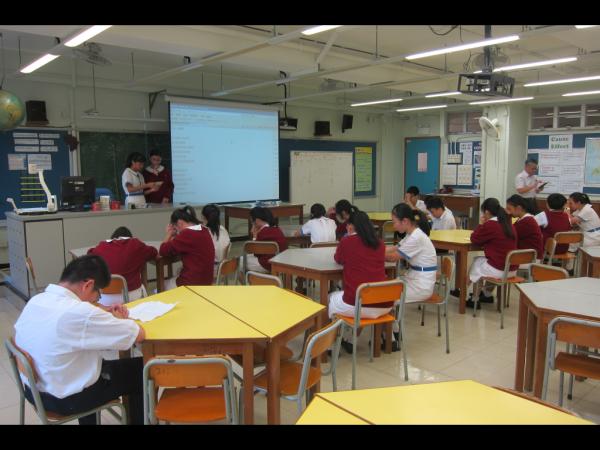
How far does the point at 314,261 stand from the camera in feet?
13.5

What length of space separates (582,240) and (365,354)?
3451 millimetres

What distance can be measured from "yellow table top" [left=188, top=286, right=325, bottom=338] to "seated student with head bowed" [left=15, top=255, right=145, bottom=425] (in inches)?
22.9

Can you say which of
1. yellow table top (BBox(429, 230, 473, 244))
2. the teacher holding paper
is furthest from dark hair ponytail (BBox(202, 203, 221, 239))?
the teacher holding paper

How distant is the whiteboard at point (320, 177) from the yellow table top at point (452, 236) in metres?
4.72

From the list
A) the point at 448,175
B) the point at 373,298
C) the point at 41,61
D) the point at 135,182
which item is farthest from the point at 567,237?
the point at 41,61

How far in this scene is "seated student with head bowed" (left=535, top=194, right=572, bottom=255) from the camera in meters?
6.00

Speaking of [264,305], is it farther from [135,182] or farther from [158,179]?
[158,179]

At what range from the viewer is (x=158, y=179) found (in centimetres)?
732

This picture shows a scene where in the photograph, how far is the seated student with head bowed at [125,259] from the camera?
379cm

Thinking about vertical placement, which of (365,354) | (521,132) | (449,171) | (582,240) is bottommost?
(365,354)

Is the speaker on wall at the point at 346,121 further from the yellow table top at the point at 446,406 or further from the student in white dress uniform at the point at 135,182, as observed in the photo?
the yellow table top at the point at 446,406

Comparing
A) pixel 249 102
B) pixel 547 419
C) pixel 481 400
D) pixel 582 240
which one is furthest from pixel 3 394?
pixel 249 102

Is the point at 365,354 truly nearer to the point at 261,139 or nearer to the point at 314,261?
the point at 314,261
